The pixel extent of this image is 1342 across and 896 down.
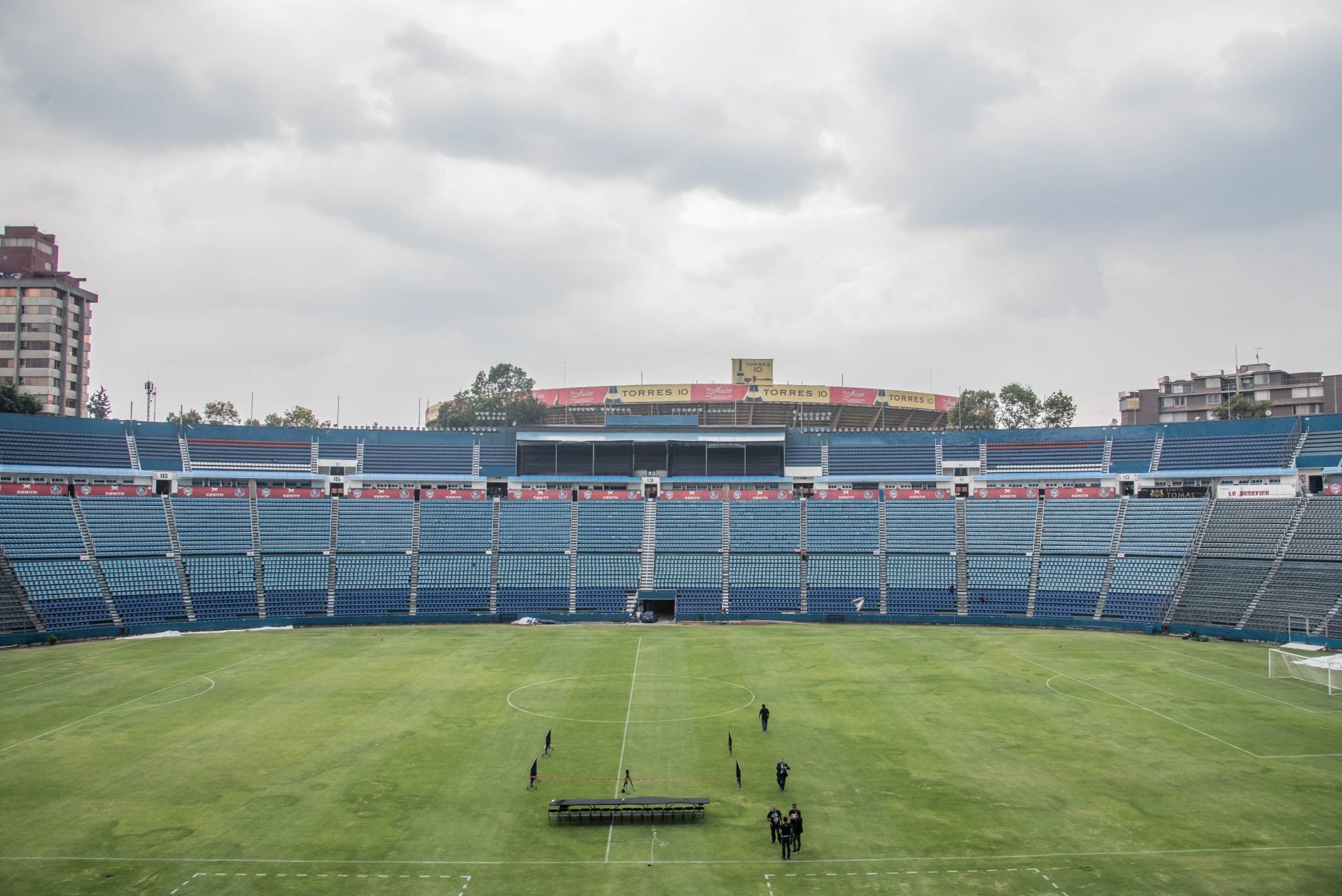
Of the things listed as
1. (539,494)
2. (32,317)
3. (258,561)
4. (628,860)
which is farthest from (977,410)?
(32,317)

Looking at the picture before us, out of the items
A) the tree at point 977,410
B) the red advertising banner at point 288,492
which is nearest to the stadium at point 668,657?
the red advertising banner at point 288,492

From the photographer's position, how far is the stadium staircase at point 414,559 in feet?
204

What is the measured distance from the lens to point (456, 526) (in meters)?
69.4

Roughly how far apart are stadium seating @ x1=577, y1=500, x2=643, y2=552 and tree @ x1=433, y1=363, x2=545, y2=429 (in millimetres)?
31178

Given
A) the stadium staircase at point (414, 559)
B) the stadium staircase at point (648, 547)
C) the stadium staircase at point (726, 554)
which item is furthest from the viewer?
the stadium staircase at point (648, 547)

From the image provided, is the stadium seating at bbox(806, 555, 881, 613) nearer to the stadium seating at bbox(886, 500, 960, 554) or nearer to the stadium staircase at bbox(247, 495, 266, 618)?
the stadium seating at bbox(886, 500, 960, 554)

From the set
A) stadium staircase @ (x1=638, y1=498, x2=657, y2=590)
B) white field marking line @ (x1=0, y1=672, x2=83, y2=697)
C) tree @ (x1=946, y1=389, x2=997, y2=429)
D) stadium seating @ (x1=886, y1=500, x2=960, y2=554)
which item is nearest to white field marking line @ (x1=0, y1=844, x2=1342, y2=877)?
white field marking line @ (x1=0, y1=672, x2=83, y2=697)

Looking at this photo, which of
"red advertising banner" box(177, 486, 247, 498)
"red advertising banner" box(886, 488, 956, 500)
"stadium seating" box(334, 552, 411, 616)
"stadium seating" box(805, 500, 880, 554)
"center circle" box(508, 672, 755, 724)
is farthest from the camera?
"red advertising banner" box(886, 488, 956, 500)

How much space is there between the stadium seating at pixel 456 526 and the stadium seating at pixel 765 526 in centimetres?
2062

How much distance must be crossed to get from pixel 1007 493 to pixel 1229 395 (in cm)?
6222

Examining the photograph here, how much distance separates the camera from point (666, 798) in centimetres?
2388

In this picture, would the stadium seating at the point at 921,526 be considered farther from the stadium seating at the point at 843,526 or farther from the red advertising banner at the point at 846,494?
the red advertising banner at the point at 846,494

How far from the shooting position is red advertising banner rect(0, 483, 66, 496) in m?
59.4

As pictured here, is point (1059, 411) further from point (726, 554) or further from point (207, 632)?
point (207, 632)
